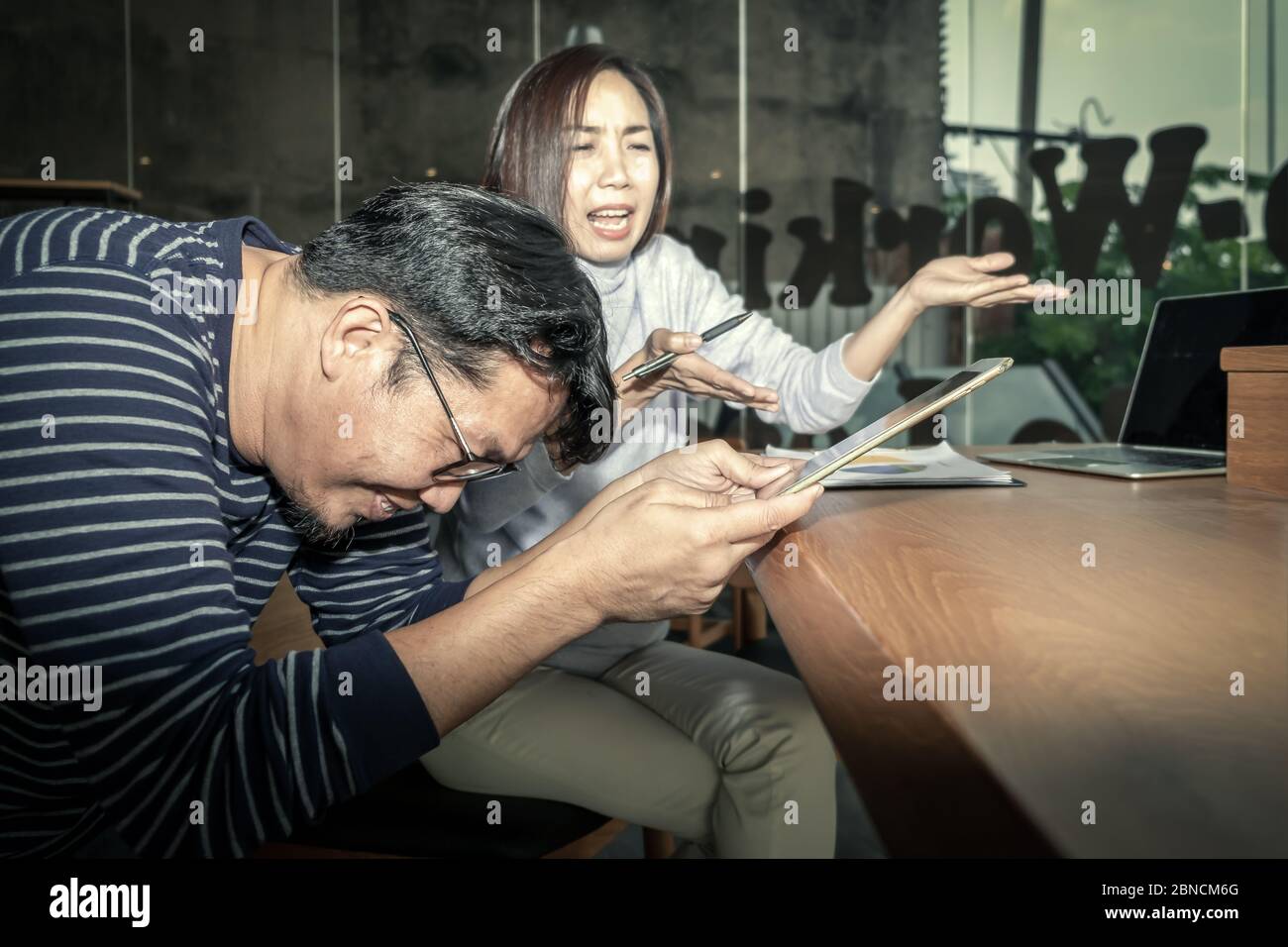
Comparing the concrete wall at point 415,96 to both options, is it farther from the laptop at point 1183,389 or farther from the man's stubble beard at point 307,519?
the man's stubble beard at point 307,519

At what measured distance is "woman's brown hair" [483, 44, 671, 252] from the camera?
53.8 inches

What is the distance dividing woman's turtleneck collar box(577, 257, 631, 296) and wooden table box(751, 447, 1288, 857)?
0.74m

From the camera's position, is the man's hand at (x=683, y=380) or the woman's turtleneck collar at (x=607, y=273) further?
the woman's turtleneck collar at (x=607, y=273)

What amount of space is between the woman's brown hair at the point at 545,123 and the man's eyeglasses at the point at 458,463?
63 centimetres

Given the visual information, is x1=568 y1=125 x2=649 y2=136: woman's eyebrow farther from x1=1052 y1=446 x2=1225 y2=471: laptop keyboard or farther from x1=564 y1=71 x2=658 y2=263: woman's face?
x1=1052 y1=446 x2=1225 y2=471: laptop keyboard

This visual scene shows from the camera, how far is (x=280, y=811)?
62cm

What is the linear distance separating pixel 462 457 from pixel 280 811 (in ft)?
1.11

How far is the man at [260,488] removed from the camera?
603mm

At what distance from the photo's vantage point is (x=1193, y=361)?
134 centimetres

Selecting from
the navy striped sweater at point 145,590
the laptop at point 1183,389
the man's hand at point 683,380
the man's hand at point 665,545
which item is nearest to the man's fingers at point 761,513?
the man's hand at point 665,545

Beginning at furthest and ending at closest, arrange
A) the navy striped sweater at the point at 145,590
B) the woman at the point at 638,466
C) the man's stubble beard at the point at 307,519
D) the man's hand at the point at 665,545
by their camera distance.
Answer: the woman at the point at 638,466, the man's stubble beard at the point at 307,519, the man's hand at the point at 665,545, the navy striped sweater at the point at 145,590

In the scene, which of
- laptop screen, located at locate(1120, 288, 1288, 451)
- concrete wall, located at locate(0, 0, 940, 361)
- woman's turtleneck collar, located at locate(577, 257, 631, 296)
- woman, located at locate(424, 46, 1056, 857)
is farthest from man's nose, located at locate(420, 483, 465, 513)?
concrete wall, located at locate(0, 0, 940, 361)

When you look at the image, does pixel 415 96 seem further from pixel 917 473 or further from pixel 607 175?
pixel 917 473

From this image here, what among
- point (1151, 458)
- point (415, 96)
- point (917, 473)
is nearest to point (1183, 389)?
point (1151, 458)
